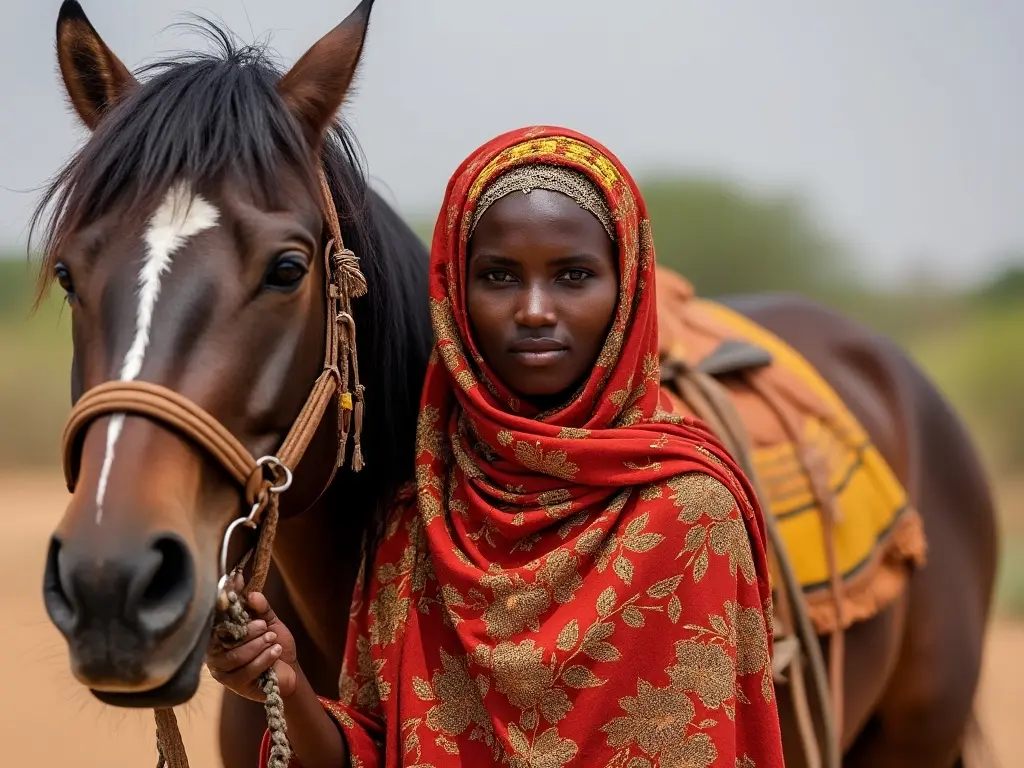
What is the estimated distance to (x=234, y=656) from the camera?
121 centimetres

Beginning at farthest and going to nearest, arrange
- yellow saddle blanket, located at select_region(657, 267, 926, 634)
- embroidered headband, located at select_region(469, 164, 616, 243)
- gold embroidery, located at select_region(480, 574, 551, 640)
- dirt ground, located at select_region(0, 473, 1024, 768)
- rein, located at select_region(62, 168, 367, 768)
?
dirt ground, located at select_region(0, 473, 1024, 768), yellow saddle blanket, located at select_region(657, 267, 926, 634), embroidered headband, located at select_region(469, 164, 616, 243), gold embroidery, located at select_region(480, 574, 551, 640), rein, located at select_region(62, 168, 367, 768)

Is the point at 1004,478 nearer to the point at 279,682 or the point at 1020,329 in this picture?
the point at 1020,329

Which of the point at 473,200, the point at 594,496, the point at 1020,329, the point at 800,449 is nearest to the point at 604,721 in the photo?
the point at 594,496

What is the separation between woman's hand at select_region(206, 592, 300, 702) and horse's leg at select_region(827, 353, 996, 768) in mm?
1761

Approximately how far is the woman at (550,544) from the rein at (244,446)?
0.06 metres

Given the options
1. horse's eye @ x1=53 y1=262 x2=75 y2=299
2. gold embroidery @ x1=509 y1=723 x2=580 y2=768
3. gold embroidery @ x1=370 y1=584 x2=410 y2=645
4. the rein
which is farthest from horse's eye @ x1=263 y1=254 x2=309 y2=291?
gold embroidery @ x1=509 y1=723 x2=580 y2=768

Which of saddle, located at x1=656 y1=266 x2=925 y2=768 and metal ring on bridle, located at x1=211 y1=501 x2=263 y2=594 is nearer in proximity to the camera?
metal ring on bridle, located at x1=211 y1=501 x2=263 y2=594

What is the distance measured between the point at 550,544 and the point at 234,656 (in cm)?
41

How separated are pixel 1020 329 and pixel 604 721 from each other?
13164mm

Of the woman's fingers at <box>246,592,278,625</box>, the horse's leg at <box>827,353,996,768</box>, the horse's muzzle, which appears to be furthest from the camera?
the horse's leg at <box>827,353,996,768</box>

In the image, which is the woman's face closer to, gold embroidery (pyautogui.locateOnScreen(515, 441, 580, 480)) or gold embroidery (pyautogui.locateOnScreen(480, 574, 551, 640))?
gold embroidery (pyautogui.locateOnScreen(515, 441, 580, 480))

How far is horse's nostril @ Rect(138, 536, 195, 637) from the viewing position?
105cm

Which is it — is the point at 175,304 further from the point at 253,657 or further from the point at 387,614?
the point at 387,614

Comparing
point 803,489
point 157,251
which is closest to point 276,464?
point 157,251
